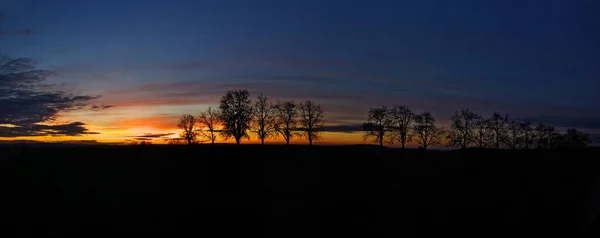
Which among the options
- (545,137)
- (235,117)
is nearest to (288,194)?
(235,117)

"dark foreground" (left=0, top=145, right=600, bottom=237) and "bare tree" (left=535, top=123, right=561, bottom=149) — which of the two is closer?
"dark foreground" (left=0, top=145, right=600, bottom=237)

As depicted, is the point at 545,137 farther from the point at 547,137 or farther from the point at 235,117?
the point at 235,117

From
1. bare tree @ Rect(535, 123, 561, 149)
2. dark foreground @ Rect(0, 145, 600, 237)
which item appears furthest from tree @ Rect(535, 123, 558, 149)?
dark foreground @ Rect(0, 145, 600, 237)

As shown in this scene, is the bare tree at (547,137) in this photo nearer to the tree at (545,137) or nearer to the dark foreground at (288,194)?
the tree at (545,137)

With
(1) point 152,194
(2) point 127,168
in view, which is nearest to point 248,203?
(1) point 152,194

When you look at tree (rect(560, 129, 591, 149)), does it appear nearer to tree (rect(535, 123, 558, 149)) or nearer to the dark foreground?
tree (rect(535, 123, 558, 149))

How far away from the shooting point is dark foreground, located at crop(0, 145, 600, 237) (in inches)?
776

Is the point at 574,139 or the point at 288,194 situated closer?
the point at 288,194

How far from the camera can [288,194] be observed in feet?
80.1

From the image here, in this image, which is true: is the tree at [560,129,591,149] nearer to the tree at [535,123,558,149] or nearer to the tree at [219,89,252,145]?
the tree at [535,123,558,149]

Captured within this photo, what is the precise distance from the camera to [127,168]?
3056cm

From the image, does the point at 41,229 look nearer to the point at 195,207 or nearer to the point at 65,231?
the point at 65,231

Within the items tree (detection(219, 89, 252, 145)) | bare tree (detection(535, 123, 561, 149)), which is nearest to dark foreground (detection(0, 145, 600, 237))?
tree (detection(219, 89, 252, 145))

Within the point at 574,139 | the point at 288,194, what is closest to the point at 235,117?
the point at 288,194
